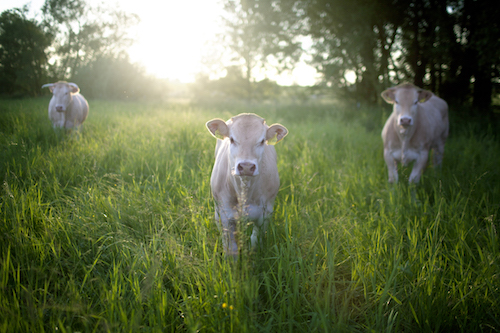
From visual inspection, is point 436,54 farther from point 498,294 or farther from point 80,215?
point 80,215

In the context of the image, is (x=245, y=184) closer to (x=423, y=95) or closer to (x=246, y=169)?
(x=246, y=169)

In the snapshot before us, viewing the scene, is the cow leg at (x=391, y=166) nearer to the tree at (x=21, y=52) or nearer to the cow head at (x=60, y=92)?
the tree at (x=21, y=52)

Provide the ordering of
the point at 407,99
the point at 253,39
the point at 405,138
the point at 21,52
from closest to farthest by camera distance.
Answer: the point at 407,99 → the point at 405,138 → the point at 21,52 → the point at 253,39

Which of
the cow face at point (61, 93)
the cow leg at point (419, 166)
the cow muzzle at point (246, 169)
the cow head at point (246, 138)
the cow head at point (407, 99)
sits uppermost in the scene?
the cow face at point (61, 93)

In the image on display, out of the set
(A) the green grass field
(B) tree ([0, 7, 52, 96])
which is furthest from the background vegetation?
(A) the green grass field

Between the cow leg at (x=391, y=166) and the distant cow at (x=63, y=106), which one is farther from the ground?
the distant cow at (x=63, y=106)

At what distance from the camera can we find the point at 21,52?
5012mm

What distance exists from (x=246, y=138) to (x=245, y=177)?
1.18ft

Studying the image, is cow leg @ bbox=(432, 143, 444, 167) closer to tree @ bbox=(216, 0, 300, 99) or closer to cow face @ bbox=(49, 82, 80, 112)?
cow face @ bbox=(49, 82, 80, 112)

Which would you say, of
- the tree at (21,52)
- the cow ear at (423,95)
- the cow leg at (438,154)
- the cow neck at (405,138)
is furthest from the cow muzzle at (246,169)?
the cow leg at (438,154)

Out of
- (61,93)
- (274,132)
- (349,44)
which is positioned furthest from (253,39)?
(274,132)

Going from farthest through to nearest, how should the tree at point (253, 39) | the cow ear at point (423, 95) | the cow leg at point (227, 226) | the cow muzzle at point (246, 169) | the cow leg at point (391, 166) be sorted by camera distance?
the tree at point (253, 39) → the cow ear at point (423, 95) → the cow leg at point (391, 166) → the cow leg at point (227, 226) → the cow muzzle at point (246, 169)

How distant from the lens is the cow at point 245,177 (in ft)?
7.64

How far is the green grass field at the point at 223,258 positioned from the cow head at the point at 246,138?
598 millimetres
